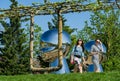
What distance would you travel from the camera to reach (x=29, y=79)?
13.4 m

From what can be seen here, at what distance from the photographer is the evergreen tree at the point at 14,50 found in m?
46.7

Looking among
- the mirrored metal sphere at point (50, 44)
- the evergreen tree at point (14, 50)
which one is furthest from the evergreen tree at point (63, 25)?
the mirrored metal sphere at point (50, 44)

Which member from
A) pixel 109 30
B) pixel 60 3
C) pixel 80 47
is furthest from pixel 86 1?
pixel 109 30

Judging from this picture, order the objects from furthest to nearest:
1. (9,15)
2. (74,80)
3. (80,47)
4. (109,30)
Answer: (109,30) → (9,15) → (80,47) → (74,80)

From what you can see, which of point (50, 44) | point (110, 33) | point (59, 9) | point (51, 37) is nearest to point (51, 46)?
point (50, 44)

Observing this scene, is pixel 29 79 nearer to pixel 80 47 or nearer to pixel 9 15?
pixel 80 47

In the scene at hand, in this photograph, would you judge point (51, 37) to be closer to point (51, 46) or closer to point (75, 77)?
point (51, 46)

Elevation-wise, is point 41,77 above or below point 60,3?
below

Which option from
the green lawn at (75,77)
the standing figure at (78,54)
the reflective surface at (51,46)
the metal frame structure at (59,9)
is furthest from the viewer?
the reflective surface at (51,46)

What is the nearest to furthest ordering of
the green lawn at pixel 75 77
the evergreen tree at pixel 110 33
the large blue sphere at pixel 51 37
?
the green lawn at pixel 75 77 < the large blue sphere at pixel 51 37 < the evergreen tree at pixel 110 33

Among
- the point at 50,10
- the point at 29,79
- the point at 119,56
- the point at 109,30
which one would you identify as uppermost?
the point at 50,10

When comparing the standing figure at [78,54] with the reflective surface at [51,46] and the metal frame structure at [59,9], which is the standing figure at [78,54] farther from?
the reflective surface at [51,46]

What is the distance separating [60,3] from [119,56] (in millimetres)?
24488

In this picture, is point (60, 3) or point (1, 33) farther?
point (1, 33)
